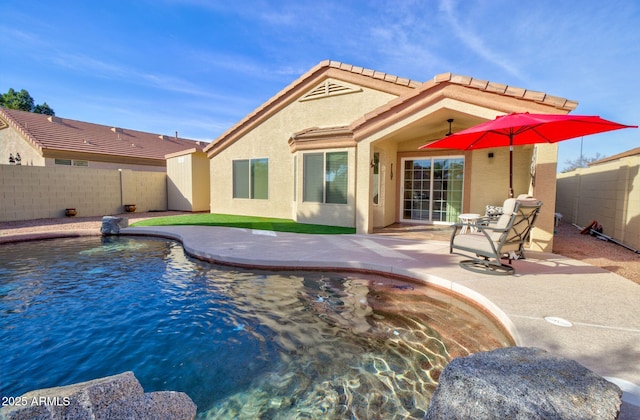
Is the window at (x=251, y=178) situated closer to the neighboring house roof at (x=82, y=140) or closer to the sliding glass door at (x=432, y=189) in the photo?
the neighboring house roof at (x=82, y=140)

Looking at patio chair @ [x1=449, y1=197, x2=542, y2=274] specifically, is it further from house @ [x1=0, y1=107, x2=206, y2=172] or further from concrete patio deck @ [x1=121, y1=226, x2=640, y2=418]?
house @ [x1=0, y1=107, x2=206, y2=172]

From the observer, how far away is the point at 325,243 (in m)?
8.14

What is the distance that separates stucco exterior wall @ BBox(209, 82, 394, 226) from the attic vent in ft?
0.49

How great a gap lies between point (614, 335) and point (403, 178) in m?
9.72

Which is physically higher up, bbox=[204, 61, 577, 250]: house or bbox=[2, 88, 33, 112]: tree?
bbox=[2, 88, 33, 112]: tree

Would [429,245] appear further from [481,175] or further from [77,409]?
[77,409]

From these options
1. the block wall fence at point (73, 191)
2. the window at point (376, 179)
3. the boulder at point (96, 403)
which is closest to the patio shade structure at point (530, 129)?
the window at point (376, 179)

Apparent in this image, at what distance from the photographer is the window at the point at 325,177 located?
10.5 meters

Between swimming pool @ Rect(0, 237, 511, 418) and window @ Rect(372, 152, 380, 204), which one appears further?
window @ Rect(372, 152, 380, 204)

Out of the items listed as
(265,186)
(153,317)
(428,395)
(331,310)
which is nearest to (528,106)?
(331,310)

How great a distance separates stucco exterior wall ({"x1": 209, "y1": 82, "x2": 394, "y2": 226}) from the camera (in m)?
11.7

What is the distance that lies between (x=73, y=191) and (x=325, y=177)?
12864 mm

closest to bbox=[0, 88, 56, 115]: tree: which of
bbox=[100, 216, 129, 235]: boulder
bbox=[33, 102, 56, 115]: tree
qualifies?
bbox=[33, 102, 56, 115]: tree

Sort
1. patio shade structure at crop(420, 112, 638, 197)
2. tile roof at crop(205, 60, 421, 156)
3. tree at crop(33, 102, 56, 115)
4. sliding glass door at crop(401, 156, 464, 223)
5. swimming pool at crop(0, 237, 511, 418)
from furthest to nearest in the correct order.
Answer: tree at crop(33, 102, 56, 115) < sliding glass door at crop(401, 156, 464, 223) < tile roof at crop(205, 60, 421, 156) < patio shade structure at crop(420, 112, 638, 197) < swimming pool at crop(0, 237, 511, 418)
